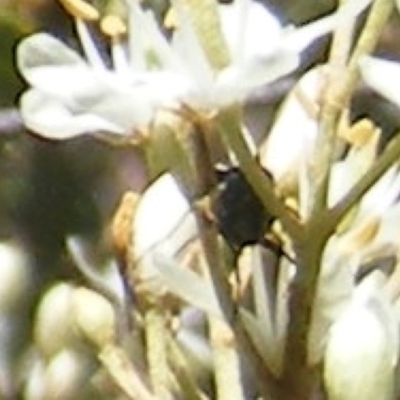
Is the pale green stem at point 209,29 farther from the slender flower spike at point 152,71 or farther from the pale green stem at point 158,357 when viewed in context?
the pale green stem at point 158,357

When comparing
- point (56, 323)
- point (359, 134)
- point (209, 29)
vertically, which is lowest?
point (56, 323)

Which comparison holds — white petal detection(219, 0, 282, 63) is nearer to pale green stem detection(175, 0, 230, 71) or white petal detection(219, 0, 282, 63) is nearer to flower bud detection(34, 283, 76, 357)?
pale green stem detection(175, 0, 230, 71)

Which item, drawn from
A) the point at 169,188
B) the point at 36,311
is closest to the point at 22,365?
the point at 36,311

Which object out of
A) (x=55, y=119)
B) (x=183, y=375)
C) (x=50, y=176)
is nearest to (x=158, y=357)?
(x=183, y=375)

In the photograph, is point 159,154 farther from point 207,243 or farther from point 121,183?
point 121,183

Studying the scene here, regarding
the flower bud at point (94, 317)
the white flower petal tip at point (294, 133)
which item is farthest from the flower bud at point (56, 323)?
the white flower petal tip at point (294, 133)

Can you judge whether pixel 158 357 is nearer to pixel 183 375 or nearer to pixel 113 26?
pixel 183 375
